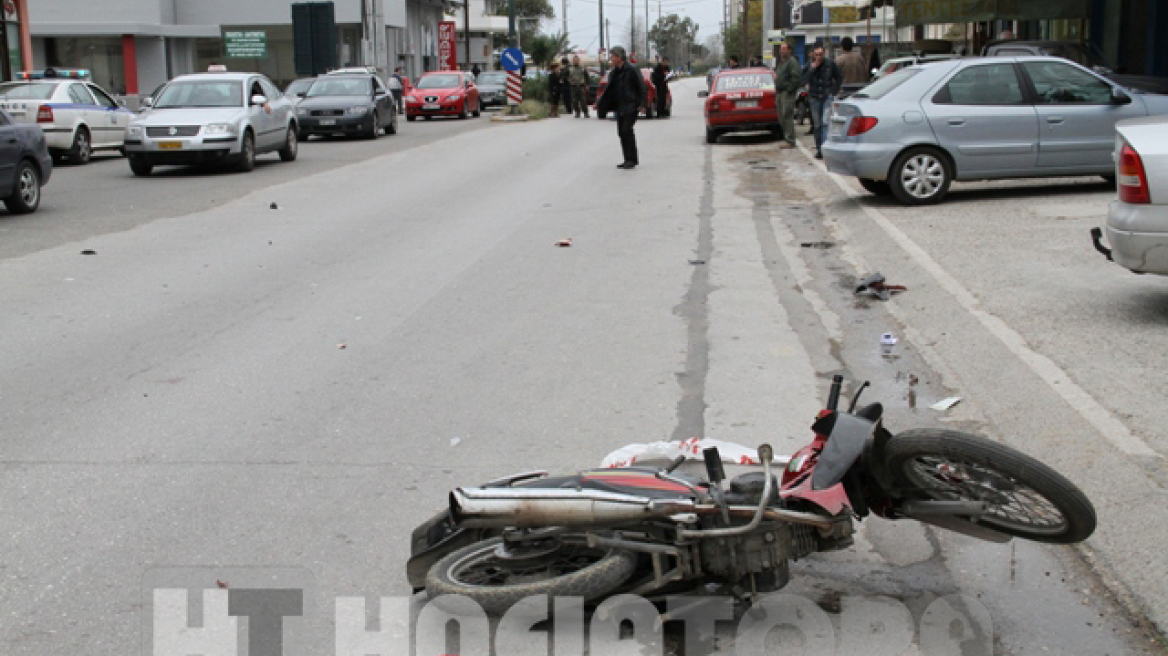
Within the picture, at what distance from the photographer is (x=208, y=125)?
67.9ft

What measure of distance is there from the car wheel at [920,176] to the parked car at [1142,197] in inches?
239

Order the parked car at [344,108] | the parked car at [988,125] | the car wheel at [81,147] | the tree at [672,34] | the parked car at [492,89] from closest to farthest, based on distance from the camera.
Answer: the parked car at [988,125] → the car wheel at [81,147] → the parked car at [344,108] → the parked car at [492,89] → the tree at [672,34]

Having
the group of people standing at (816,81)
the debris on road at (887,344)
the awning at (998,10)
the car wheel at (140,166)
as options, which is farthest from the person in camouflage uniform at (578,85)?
the debris on road at (887,344)

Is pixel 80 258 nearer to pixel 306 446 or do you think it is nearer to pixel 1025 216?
pixel 306 446

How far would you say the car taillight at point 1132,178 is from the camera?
7914 millimetres

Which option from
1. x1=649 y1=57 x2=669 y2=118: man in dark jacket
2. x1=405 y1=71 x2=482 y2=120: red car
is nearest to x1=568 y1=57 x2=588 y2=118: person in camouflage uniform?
x1=649 y1=57 x2=669 y2=118: man in dark jacket

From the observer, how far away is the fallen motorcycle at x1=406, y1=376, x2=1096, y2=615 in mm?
3977

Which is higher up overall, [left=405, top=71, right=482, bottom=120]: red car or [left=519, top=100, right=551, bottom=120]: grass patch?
[left=405, top=71, right=482, bottom=120]: red car

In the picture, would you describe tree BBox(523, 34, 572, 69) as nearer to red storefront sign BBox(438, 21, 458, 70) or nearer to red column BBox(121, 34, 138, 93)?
red storefront sign BBox(438, 21, 458, 70)

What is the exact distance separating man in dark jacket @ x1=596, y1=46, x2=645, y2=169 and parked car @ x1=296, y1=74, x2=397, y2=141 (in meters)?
9.78

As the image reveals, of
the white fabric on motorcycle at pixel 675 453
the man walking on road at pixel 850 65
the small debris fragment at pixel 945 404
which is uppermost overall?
the man walking on road at pixel 850 65

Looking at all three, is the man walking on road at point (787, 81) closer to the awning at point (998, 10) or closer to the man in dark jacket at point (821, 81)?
the man in dark jacket at point (821, 81)

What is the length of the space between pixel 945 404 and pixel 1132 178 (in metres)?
2.41

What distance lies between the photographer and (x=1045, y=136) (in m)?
14.2
